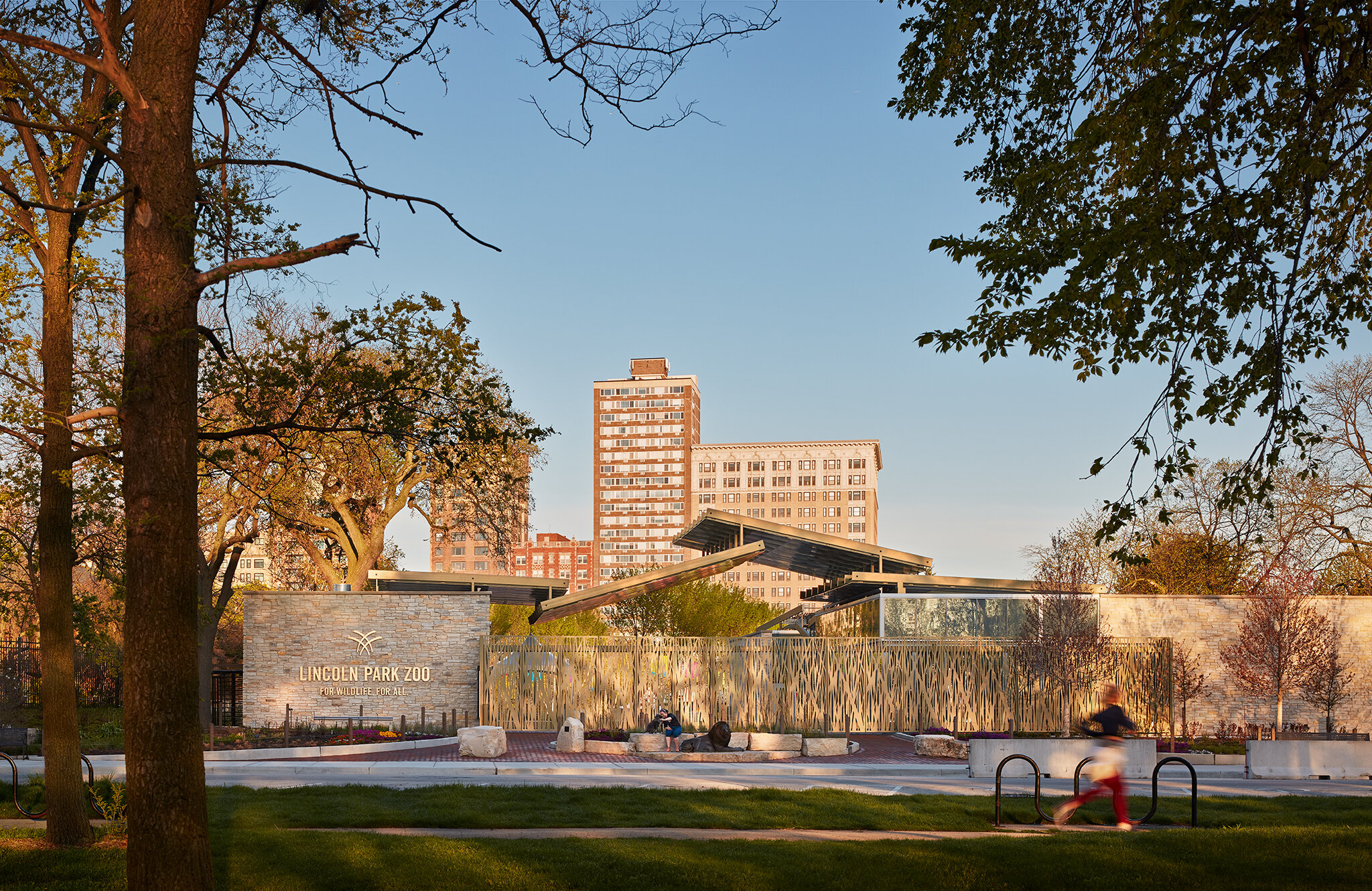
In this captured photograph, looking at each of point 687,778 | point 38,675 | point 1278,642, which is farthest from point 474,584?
point 1278,642

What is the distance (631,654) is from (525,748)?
5.03 meters

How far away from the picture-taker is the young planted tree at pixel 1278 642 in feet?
83.6

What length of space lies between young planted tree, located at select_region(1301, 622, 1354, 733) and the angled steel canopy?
1343 cm

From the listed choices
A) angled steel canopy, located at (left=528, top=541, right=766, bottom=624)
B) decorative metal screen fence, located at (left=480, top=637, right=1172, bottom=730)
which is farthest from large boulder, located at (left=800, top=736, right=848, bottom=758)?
angled steel canopy, located at (left=528, top=541, right=766, bottom=624)

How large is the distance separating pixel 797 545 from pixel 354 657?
1311cm

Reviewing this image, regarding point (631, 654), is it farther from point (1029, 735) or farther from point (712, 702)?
point (1029, 735)

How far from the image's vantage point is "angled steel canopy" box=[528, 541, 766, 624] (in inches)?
1150

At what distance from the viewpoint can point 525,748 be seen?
23.2 metres

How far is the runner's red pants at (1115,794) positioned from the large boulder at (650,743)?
1123cm

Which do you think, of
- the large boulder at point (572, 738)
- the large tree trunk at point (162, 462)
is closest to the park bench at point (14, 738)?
the large boulder at point (572, 738)

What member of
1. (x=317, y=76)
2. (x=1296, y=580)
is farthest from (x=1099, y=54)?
(x=1296, y=580)

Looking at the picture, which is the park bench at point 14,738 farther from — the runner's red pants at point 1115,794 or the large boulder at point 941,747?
the runner's red pants at point 1115,794

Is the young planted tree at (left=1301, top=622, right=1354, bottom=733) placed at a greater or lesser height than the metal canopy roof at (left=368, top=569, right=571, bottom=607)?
lesser

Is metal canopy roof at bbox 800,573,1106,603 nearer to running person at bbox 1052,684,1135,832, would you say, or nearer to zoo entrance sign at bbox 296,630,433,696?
zoo entrance sign at bbox 296,630,433,696
